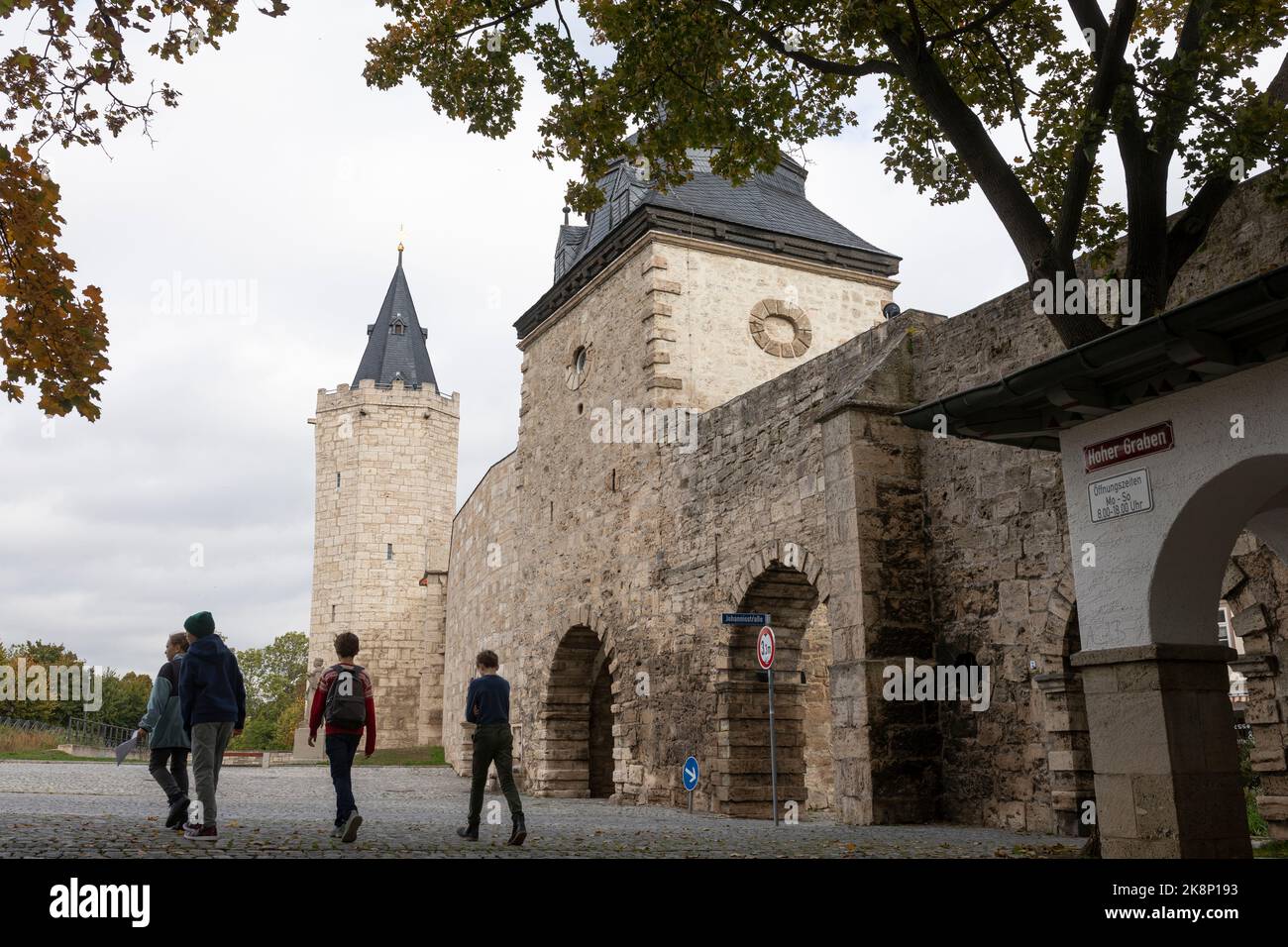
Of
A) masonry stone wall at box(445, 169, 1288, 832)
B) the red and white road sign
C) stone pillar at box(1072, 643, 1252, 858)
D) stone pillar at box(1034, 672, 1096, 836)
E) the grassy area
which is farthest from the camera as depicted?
the grassy area

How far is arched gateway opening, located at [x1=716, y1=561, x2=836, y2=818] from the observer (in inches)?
514

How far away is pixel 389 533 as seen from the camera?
122 ft

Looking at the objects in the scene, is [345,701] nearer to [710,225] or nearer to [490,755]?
[490,755]

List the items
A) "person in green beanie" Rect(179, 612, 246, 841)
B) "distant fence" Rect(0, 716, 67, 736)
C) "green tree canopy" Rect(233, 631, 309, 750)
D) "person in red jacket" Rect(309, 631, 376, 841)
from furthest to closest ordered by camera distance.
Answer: "green tree canopy" Rect(233, 631, 309, 750)
"distant fence" Rect(0, 716, 67, 736)
"person in red jacket" Rect(309, 631, 376, 841)
"person in green beanie" Rect(179, 612, 246, 841)

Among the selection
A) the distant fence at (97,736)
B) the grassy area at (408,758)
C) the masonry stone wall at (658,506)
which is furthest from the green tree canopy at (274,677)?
the masonry stone wall at (658,506)

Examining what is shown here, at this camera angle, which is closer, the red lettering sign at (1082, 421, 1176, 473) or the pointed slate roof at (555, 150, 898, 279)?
the red lettering sign at (1082, 421, 1176, 473)

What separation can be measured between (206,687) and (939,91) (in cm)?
610

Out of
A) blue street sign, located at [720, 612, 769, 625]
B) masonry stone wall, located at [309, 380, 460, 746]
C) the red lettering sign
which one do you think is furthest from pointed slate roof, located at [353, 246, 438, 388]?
the red lettering sign

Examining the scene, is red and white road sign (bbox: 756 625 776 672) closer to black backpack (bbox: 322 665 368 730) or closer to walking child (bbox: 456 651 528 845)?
walking child (bbox: 456 651 528 845)

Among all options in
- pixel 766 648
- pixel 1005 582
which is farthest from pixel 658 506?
pixel 1005 582

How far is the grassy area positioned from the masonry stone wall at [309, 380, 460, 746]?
2856mm

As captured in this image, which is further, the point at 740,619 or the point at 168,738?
the point at 740,619
